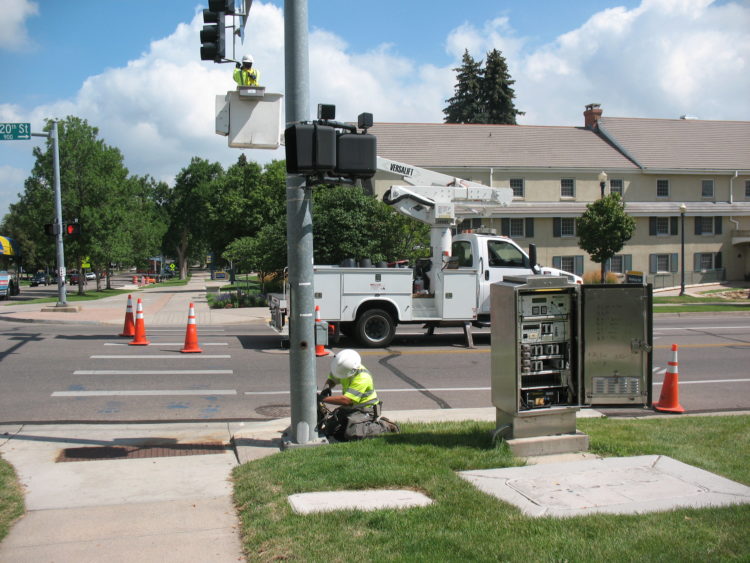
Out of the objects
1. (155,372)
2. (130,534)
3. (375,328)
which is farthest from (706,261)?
(130,534)

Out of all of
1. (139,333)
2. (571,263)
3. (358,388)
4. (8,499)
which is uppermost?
(571,263)

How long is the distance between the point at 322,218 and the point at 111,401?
702 inches

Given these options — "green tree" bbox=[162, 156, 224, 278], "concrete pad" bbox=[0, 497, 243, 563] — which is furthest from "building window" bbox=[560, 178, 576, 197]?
"green tree" bbox=[162, 156, 224, 278]

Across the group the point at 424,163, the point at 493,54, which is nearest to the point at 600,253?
the point at 424,163

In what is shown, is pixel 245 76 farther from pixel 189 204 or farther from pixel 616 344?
pixel 189 204

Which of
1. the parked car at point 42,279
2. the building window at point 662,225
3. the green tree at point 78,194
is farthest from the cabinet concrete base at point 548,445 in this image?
the parked car at point 42,279

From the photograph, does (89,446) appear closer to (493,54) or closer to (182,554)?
(182,554)

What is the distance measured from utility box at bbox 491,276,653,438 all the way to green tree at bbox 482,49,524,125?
57.2 meters

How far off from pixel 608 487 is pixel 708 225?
139ft

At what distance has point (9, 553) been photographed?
4344mm

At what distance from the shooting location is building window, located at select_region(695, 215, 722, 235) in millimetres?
42406

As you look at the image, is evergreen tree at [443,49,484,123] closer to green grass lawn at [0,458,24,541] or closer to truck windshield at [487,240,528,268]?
truck windshield at [487,240,528,268]

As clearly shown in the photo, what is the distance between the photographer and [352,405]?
7.09 meters

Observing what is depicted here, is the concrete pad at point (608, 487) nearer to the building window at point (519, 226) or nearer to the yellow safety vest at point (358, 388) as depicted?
the yellow safety vest at point (358, 388)
